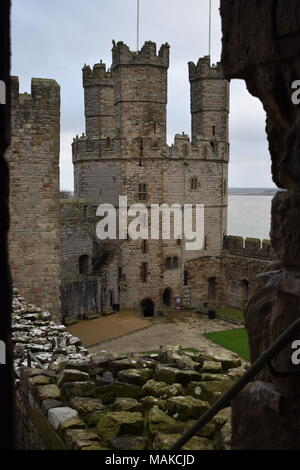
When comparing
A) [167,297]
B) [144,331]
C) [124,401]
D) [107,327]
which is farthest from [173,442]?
[167,297]

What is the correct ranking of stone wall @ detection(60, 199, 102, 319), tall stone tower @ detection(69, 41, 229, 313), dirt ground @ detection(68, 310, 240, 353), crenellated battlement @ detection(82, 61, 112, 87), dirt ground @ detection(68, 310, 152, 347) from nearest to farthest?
1. dirt ground @ detection(68, 310, 240, 353)
2. dirt ground @ detection(68, 310, 152, 347)
3. stone wall @ detection(60, 199, 102, 319)
4. tall stone tower @ detection(69, 41, 229, 313)
5. crenellated battlement @ detection(82, 61, 112, 87)

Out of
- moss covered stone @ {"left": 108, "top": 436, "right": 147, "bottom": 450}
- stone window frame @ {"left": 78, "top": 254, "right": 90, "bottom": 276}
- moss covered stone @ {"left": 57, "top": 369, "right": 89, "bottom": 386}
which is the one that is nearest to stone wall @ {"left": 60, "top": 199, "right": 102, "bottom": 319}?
stone window frame @ {"left": 78, "top": 254, "right": 90, "bottom": 276}

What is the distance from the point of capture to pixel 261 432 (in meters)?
2.46

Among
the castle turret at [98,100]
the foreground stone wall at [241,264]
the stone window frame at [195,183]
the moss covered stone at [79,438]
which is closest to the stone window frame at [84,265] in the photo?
the stone window frame at [195,183]

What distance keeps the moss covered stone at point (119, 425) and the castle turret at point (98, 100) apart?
2744cm

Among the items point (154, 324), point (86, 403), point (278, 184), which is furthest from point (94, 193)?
point (278, 184)

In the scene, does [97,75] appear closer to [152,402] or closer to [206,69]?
[206,69]

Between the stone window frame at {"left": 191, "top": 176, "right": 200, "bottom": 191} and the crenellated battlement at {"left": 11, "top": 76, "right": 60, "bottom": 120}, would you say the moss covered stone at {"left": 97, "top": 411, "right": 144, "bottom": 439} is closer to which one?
the crenellated battlement at {"left": 11, "top": 76, "right": 60, "bottom": 120}

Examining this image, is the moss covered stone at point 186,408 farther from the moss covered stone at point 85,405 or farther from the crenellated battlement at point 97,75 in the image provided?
the crenellated battlement at point 97,75

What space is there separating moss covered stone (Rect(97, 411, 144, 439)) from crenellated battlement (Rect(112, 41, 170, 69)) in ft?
76.7

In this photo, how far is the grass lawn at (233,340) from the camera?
18.2m

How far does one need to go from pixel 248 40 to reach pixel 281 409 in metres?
1.78

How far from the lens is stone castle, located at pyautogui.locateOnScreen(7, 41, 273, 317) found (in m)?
25.4

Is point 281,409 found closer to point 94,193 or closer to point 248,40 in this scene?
point 248,40
